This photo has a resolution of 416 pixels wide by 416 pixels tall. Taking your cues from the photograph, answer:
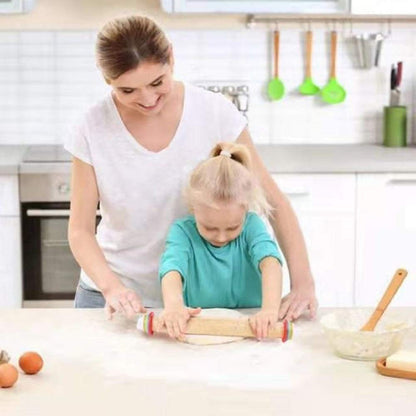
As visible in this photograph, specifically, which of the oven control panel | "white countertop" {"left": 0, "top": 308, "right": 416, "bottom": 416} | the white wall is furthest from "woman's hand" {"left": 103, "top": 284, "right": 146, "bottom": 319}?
the white wall

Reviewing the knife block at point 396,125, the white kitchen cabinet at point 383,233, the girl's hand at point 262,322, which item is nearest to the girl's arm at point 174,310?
the girl's hand at point 262,322

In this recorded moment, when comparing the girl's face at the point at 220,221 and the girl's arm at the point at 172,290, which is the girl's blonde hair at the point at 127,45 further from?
the girl's arm at the point at 172,290

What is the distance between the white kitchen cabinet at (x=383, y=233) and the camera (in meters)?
3.58

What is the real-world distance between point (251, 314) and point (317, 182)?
155 centimetres

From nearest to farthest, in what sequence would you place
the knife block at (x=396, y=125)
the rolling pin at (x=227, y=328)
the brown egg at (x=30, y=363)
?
the brown egg at (x=30, y=363), the rolling pin at (x=227, y=328), the knife block at (x=396, y=125)

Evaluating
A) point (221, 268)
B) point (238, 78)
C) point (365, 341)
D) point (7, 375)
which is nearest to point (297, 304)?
point (221, 268)

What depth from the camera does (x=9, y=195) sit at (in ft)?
11.6

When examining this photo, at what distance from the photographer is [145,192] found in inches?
88.6

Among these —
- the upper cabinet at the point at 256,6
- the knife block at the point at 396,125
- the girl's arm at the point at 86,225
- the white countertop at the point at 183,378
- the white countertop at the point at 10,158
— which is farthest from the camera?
the knife block at the point at 396,125

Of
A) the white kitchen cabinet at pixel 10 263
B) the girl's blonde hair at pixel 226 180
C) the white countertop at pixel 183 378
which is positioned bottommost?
the white kitchen cabinet at pixel 10 263

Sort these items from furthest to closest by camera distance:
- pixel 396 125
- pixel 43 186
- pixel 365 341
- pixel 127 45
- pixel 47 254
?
pixel 396 125, pixel 47 254, pixel 43 186, pixel 127 45, pixel 365 341

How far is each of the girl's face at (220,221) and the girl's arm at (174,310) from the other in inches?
4.7

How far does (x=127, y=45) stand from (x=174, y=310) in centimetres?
55

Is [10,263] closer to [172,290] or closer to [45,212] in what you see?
[45,212]
